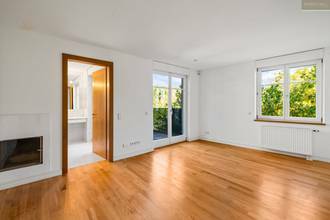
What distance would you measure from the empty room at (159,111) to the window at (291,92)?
25 mm

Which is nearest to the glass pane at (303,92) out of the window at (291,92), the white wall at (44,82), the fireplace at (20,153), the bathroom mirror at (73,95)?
the window at (291,92)

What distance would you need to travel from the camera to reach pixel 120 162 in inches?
140

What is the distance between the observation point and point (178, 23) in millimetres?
2416

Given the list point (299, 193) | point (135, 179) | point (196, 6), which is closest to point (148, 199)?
point (135, 179)

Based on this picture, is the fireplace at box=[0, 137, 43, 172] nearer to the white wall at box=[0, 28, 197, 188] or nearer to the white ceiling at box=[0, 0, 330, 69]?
the white wall at box=[0, 28, 197, 188]

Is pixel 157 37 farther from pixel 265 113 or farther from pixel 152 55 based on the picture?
pixel 265 113

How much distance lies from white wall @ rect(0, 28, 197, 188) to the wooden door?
313mm

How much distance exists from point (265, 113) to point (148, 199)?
408 cm

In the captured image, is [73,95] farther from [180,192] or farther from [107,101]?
[180,192]

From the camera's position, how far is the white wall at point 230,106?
4676 millimetres

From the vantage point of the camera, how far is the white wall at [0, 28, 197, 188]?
245cm

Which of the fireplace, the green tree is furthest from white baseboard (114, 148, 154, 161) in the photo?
the green tree

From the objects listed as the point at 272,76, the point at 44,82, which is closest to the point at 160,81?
the point at 44,82

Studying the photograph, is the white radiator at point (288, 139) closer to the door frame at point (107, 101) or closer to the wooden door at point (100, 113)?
the door frame at point (107, 101)
